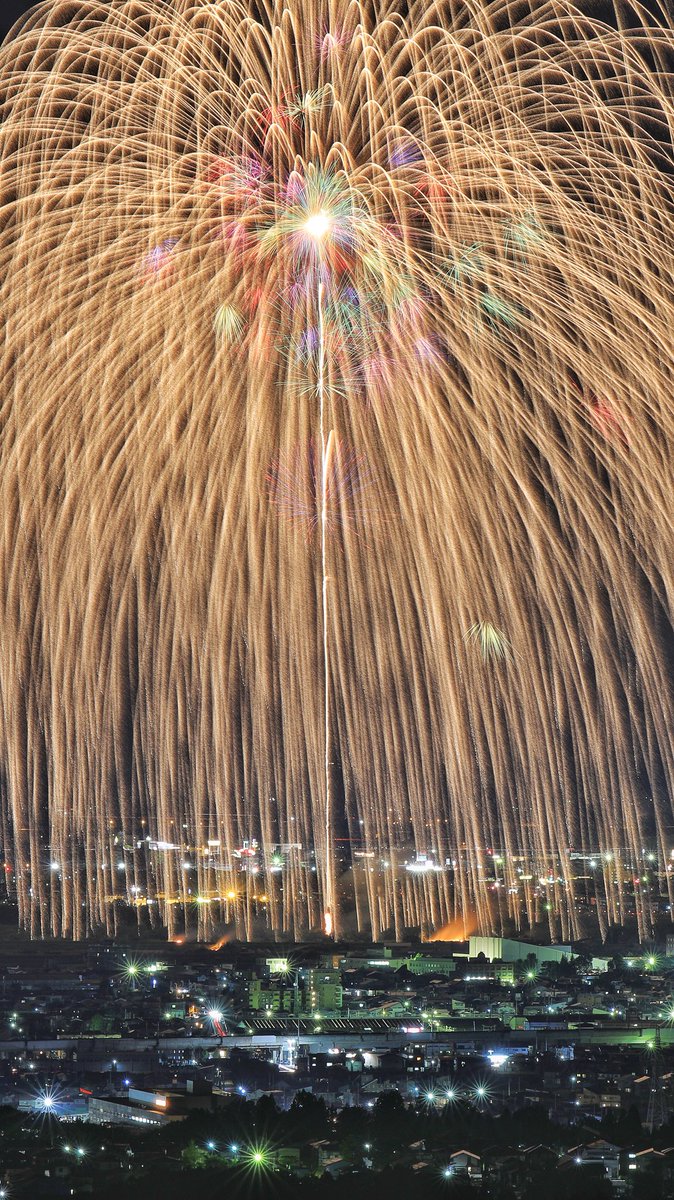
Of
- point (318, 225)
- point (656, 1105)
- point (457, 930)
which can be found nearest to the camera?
point (318, 225)

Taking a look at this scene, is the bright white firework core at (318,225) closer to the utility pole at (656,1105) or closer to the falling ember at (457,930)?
the utility pole at (656,1105)

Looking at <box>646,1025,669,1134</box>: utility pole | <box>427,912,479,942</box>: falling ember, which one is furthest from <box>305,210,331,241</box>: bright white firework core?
<box>427,912,479,942</box>: falling ember

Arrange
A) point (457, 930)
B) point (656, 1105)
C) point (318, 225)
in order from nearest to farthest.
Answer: point (318, 225) < point (656, 1105) < point (457, 930)

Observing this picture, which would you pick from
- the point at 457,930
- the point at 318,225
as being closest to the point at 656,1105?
the point at 318,225

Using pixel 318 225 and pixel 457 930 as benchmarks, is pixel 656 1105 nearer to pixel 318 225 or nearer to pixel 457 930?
pixel 318 225

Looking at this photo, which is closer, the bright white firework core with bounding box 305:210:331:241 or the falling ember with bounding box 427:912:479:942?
the bright white firework core with bounding box 305:210:331:241

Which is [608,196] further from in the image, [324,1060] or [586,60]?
[324,1060]

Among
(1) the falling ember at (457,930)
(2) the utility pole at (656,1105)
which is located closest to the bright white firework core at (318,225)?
(2) the utility pole at (656,1105)

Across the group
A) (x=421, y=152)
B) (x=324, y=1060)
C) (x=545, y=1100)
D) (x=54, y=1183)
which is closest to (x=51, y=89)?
(x=421, y=152)

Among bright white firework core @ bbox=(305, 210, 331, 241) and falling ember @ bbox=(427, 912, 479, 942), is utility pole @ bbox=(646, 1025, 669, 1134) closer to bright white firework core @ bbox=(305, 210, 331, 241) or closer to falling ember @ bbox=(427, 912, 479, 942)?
bright white firework core @ bbox=(305, 210, 331, 241)

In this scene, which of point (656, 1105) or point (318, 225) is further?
point (656, 1105)
